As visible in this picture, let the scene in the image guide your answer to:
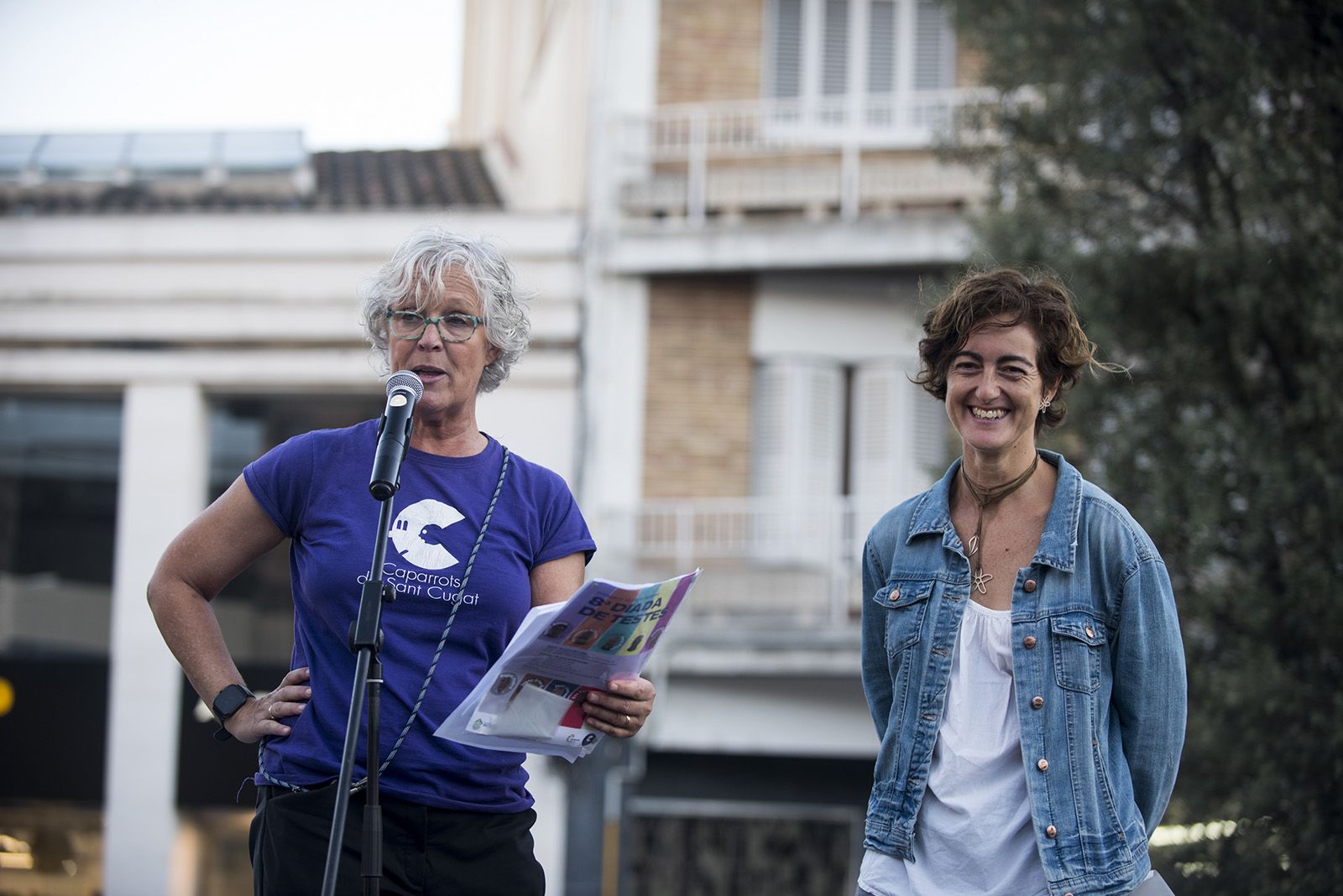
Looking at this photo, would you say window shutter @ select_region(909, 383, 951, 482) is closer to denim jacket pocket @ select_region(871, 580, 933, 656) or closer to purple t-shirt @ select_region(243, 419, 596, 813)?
denim jacket pocket @ select_region(871, 580, 933, 656)

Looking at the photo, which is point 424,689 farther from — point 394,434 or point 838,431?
point 838,431

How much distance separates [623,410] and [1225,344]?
8.32m

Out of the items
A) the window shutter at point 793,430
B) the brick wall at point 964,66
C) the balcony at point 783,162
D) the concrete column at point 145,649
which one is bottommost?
the concrete column at point 145,649

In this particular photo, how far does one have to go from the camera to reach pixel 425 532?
3.99m

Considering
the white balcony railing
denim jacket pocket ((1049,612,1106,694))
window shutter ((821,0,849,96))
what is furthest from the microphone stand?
window shutter ((821,0,849,96))

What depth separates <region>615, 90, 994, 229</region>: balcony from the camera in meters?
17.0

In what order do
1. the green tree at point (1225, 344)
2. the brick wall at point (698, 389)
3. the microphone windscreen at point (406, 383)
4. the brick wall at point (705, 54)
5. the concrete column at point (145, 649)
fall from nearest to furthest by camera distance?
the microphone windscreen at point (406, 383) < the green tree at point (1225, 344) < the concrete column at point (145, 649) < the brick wall at point (698, 389) < the brick wall at point (705, 54)

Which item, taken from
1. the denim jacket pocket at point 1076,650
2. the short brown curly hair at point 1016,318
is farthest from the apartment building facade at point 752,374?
the denim jacket pocket at point 1076,650

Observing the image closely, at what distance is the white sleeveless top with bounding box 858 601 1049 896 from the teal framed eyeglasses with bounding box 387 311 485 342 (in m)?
1.38

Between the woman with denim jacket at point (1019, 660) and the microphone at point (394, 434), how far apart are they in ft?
4.12

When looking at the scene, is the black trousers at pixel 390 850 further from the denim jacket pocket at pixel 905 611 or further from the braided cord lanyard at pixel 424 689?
the denim jacket pocket at pixel 905 611

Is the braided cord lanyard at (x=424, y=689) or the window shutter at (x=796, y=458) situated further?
the window shutter at (x=796, y=458)

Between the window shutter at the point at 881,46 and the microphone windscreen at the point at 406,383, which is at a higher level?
the window shutter at the point at 881,46

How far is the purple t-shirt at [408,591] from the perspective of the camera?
3.88 meters
